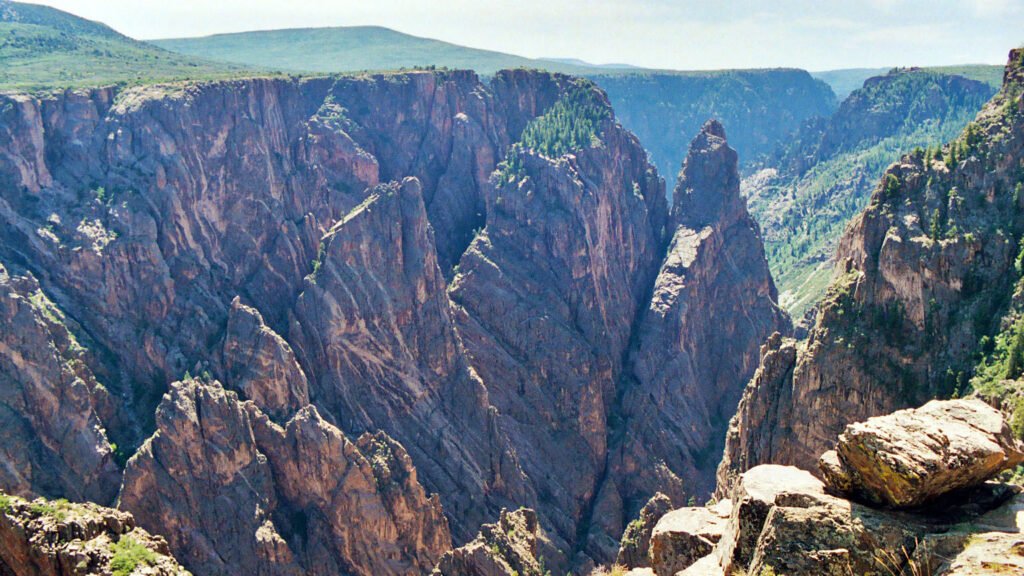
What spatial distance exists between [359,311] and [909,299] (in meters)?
63.4

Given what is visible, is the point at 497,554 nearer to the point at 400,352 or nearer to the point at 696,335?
the point at 400,352

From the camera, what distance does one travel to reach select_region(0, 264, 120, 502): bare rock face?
3159 inches

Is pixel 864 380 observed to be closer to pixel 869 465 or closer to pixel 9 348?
pixel 869 465

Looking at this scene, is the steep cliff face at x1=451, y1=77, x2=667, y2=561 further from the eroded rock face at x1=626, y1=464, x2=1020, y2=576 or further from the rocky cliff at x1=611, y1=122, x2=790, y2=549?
the eroded rock face at x1=626, y1=464, x2=1020, y2=576

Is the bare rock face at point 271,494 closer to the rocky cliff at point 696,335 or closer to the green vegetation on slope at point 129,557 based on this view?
the rocky cliff at point 696,335

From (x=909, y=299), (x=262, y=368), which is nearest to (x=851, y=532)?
(x=909, y=299)

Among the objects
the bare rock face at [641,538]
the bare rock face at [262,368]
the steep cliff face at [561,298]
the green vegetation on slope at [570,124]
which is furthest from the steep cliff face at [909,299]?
the green vegetation on slope at [570,124]

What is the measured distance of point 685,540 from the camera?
36469 mm

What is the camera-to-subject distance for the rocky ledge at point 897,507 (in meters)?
25.9

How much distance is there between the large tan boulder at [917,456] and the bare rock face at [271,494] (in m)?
67.0

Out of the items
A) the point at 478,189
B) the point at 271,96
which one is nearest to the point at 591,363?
the point at 478,189

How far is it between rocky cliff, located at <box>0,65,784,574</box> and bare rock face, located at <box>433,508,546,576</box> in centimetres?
1189

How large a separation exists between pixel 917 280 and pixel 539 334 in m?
61.1

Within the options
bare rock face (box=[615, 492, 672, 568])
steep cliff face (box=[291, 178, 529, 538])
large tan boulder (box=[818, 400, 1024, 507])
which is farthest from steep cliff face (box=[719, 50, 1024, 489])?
large tan boulder (box=[818, 400, 1024, 507])
